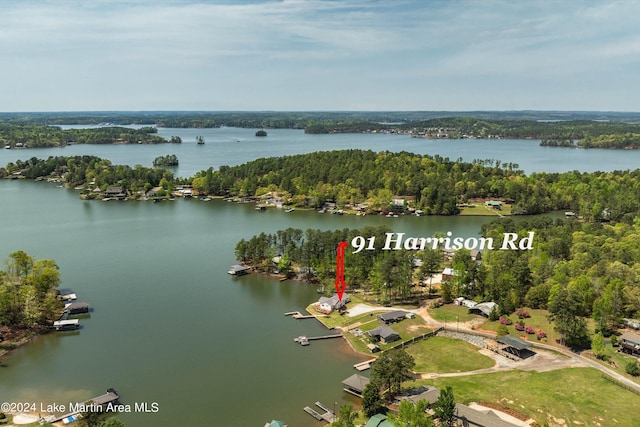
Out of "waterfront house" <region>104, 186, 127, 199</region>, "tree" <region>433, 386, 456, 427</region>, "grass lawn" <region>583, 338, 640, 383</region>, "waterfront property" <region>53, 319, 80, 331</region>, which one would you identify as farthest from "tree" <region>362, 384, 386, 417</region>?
"waterfront house" <region>104, 186, 127, 199</region>

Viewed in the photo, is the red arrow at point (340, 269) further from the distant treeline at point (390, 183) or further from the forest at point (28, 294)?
the distant treeline at point (390, 183)

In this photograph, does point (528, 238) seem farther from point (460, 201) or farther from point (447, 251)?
point (460, 201)

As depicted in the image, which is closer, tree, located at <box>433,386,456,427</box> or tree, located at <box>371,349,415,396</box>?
tree, located at <box>433,386,456,427</box>

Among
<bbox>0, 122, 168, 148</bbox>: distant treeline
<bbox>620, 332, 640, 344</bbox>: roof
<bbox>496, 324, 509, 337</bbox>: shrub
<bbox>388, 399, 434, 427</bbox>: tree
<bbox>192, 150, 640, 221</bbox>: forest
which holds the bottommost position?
<bbox>496, 324, 509, 337</bbox>: shrub

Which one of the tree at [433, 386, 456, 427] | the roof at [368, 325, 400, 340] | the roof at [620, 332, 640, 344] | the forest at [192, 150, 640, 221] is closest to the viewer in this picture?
the tree at [433, 386, 456, 427]

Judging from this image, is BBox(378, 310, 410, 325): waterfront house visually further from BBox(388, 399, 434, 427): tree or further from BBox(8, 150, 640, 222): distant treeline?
BBox(8, 150, 640, 222): distant treeline

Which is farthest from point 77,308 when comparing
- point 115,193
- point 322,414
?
point 115,193
